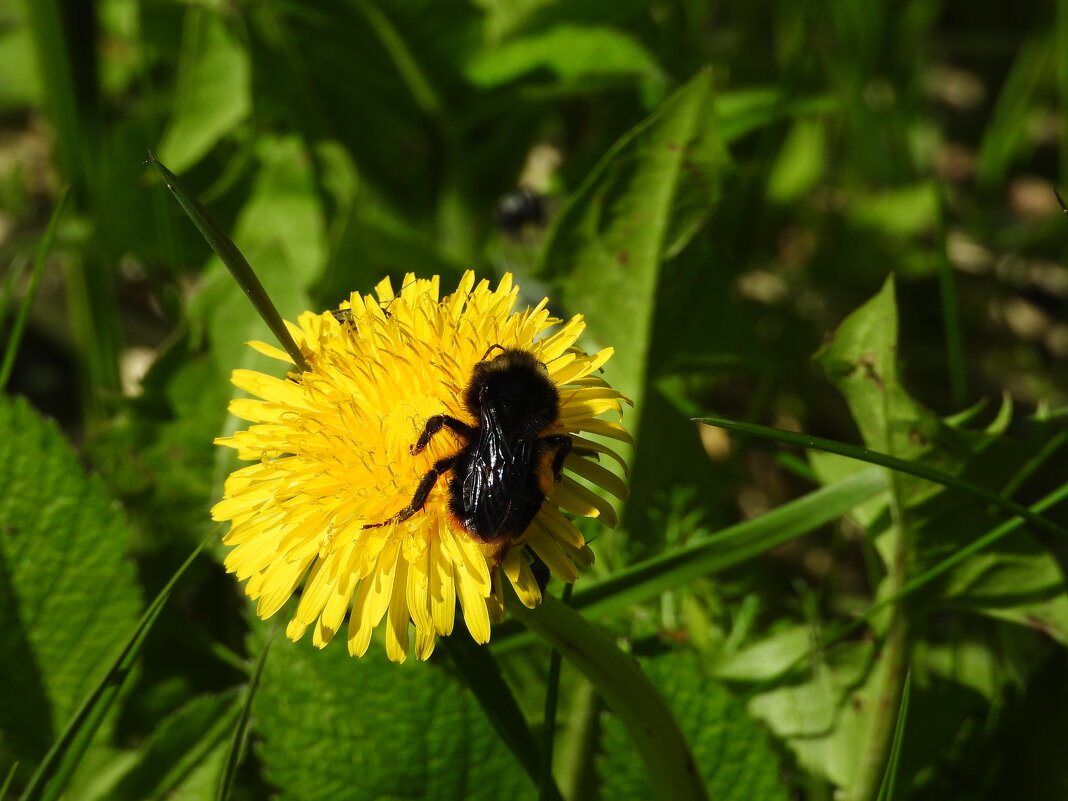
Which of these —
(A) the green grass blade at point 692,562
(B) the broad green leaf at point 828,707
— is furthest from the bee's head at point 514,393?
(B) the broad green leaf at point 828,707

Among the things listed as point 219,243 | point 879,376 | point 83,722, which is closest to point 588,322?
point 879,376

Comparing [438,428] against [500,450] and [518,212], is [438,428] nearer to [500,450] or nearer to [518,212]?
[500,450]

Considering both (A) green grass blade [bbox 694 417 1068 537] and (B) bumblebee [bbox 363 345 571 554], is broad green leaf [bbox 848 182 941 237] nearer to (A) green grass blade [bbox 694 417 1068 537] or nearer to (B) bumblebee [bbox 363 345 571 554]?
(A) green grass blade [bbox 694 417 1068 537]

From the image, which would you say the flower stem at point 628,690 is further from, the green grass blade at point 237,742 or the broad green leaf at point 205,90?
the broad green leaf at point 205,90

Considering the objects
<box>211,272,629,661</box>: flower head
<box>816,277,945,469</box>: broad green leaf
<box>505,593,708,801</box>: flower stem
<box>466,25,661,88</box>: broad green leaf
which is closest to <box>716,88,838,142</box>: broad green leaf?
<box>466,25,661,88</box>: broad green leaf

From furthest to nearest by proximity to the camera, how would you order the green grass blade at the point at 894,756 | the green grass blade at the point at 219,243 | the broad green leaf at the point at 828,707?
the broad green leaf at the point at 828,707 < the green grass blade at the point at 894,756 < the green grass blade at the point at 219,243

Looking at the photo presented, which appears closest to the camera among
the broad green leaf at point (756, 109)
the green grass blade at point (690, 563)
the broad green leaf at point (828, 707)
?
the green grass blade at point (690, 563)

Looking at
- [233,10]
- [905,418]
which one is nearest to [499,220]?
[233,10]

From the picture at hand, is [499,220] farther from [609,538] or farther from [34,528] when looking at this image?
[34,528]
